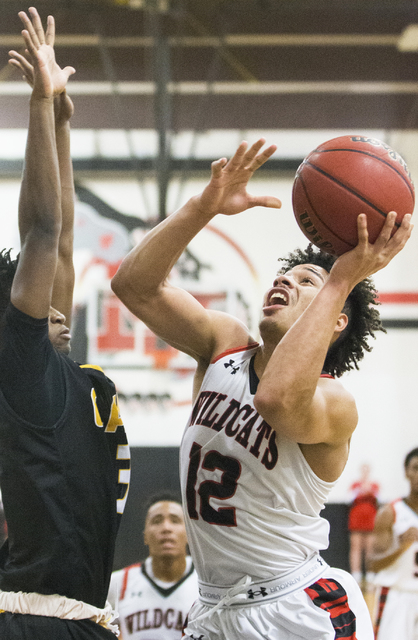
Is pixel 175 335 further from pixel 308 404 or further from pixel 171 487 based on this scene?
pixel 171 487

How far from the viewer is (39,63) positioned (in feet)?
7.90

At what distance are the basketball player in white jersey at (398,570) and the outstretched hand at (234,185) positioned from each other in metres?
4.12

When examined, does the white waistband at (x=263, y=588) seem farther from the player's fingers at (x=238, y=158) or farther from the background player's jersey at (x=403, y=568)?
the background player's jersey at (x=403, y=568)

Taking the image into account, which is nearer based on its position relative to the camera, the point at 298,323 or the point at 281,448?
the point at 298,323

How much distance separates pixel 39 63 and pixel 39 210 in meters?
0.51

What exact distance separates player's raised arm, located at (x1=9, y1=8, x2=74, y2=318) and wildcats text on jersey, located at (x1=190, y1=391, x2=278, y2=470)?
70 cm

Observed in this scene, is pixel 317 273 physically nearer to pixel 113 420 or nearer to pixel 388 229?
pixel 388 229

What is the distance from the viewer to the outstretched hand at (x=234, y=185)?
2.60 metres

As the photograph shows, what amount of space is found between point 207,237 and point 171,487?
3.52 m

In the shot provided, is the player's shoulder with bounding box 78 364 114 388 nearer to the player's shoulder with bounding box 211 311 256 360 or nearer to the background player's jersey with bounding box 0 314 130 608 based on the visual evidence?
the background player's jersey with bounding box 0 314 130 608

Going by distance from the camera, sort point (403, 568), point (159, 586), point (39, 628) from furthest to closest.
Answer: point (403, 568)
point (159, 586)
point (39, 628)

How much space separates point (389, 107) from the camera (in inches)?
409

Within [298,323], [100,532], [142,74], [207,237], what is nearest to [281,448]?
[298,323]

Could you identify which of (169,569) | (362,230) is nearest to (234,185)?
(362,230)
